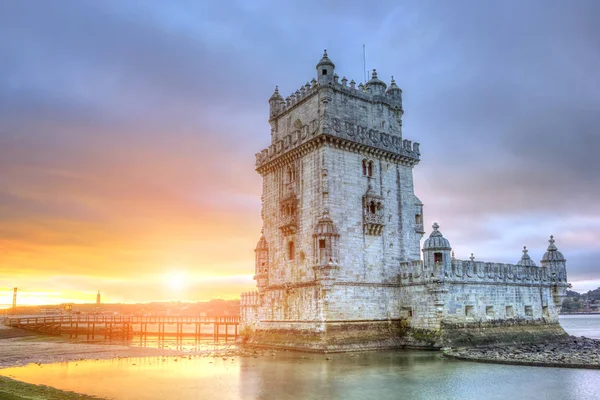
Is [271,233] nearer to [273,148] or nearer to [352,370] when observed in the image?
[273,148]

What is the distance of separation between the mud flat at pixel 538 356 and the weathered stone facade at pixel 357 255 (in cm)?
288

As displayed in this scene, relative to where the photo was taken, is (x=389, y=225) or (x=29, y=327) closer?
(x=389, y=225)

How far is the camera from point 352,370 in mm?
26672

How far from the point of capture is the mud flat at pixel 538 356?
2770cm

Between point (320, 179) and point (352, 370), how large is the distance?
1479cm

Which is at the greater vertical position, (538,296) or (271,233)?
(271,233)

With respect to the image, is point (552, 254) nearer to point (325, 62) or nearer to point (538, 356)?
point (538, 356)

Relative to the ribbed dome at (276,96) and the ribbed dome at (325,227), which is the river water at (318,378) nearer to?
the ribbed dome at (325,227)

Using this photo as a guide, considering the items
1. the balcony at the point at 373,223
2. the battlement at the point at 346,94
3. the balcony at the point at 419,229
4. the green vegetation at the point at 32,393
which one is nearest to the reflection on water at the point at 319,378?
the green vegetation at the point at 32,393

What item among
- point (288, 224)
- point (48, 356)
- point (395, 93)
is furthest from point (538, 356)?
point (48, 356)

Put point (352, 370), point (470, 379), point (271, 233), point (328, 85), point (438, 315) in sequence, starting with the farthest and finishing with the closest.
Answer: point (271, 233) → point (328, 85) → point (438, 315) → point (352, 370) → point (470, 379)

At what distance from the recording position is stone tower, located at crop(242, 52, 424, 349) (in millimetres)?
35906

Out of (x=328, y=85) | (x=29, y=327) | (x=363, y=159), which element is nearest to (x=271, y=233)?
(x=363, y=159)

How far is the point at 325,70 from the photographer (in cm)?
3916
